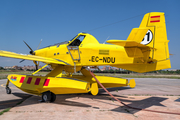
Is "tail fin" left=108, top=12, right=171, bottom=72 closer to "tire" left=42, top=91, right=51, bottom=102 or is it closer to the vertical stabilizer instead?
the vertical stabilizer

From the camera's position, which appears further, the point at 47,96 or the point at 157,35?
the point at 47,96

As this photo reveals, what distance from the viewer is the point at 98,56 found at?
29.3ft

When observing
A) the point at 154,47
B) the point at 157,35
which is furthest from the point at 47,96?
the point at 157,35

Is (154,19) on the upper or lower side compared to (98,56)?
upper

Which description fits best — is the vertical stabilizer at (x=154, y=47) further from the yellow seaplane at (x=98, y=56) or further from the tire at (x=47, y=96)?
the tire at (x=47, y=96)

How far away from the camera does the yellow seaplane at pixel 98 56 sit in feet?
24.2

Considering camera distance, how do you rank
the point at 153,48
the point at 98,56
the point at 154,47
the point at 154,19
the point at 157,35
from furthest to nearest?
the point at 98,56 → the point at 154,19 → the point at 157,35 → the point at 154,47 → the point at 153,48

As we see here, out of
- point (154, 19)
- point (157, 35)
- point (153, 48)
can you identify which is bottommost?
point (153, 48)

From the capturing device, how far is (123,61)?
834 centimetres

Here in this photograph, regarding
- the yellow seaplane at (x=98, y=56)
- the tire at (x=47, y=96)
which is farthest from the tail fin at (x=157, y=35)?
the tire at (x=47, y=96)

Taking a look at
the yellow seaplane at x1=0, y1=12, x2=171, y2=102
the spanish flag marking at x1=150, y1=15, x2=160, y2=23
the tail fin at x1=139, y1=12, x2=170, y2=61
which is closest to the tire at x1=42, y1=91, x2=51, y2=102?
the yellow seaplane at x1=0, y1=12, x2=171, y2=102

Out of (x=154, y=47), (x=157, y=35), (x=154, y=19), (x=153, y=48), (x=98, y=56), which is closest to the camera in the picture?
(x=153, y=48)

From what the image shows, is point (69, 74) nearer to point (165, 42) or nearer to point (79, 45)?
point (79, 45)

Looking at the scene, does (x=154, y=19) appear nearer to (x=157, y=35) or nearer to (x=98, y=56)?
(x=157, y=35)
